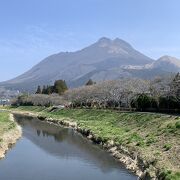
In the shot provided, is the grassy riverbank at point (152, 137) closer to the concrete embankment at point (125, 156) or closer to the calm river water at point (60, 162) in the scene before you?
the concrete embankment at point (125, 156)

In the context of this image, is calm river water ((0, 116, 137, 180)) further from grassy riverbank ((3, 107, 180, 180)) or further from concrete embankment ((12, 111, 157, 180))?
grassy riverbank ((3, 107, 180, 180))

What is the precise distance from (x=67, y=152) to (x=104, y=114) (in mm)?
34043

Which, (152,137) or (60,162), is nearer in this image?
(60,162)

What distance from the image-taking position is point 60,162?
134ft

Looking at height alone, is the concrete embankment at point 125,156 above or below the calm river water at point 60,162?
above

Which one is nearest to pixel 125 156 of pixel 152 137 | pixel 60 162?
pixel 152 137

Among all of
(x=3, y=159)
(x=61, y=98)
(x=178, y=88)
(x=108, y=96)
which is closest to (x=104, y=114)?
(x=178, y=88)

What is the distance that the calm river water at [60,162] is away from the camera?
1326 inches

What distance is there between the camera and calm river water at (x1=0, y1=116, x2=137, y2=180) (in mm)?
33688

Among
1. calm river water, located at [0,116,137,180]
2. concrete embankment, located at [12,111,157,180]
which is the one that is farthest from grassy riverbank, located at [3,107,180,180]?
calm river water, located at [0,116,137,180]

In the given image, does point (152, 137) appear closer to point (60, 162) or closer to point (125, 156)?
point (125, 156)

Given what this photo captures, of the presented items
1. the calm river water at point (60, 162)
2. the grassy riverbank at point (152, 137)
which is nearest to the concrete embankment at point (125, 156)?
the grassy riverbank at point (152, 137)

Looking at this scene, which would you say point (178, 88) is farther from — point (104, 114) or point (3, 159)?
point (3, 159)

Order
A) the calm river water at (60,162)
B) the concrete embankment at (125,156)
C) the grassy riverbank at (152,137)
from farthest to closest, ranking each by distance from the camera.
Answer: the calm river water at (60,162), the concrete embankment at (125,156), the grassy riverbank at (152,137)
